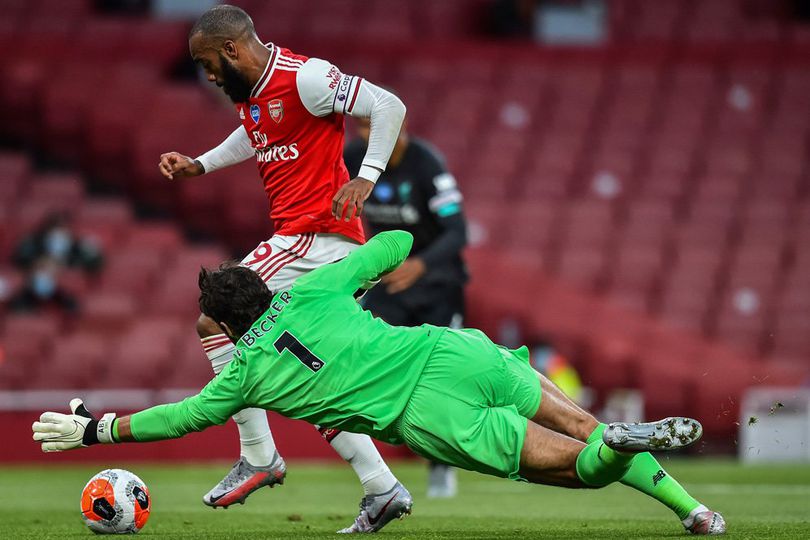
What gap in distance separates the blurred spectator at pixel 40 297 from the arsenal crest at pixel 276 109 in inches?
431

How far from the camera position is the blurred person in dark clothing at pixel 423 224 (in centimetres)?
852

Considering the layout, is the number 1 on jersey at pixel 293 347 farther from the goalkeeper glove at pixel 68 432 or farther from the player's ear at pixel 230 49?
the player's ear at pixel 230 49

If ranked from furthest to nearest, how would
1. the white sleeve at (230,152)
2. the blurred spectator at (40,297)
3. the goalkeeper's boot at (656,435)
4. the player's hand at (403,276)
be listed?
the blurred spectator at (40,297) < the white sleeve at (230,152) < the player's hand at (403,276) < the goalkeeper's boot at (656,435)

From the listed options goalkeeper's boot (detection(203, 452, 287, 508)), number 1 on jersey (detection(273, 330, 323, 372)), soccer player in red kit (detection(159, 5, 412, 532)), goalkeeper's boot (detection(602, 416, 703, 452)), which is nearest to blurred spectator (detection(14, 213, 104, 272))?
soccer player in red kit (detection(159, 5, 412, 532))

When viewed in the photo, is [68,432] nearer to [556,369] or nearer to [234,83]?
[234,83]

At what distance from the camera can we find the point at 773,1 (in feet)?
70.5

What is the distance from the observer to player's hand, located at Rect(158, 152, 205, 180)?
6641 millimetres

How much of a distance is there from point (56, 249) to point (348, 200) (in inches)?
470

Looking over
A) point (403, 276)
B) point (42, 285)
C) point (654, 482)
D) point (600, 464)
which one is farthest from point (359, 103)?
point (42, 285)

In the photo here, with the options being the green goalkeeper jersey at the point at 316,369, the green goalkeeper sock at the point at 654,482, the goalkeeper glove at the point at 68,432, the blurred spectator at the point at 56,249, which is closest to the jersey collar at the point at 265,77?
the green goalkeeper jersey at the point at 316,369

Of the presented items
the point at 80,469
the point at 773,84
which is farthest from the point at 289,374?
the point at 773,84

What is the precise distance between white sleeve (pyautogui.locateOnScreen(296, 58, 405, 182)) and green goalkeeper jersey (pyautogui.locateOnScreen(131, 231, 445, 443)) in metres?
0.78

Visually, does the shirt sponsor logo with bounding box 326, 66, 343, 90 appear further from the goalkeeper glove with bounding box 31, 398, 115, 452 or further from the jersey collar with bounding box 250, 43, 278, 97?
the goalkeeper glove with bounding box 31, 398, 115, 452

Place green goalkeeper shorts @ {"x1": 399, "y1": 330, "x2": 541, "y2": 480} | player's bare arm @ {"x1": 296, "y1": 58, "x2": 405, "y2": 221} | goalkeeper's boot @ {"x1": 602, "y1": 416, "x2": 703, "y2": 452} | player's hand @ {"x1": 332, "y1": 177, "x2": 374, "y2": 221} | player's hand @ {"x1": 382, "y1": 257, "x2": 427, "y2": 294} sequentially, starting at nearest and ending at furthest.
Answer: goalkeeper's boot @ {"x1": 602, "y1": 416, "x2": 703, "y2": 452}
green goalkeeper shorts @ {"x1": 399, "y1": 330, "x2": 541, "y2": 480}
player's hand @ {"x1": 332, "y1": 177, "x2": 374, "y2": 221}
player's bare arm @ {"x1": 296, "y1": 58, "x2": 405, "y2": 221}
player's hand @ {"x1": 382, "y1": 257, "x2": 427, "y2": 294}
